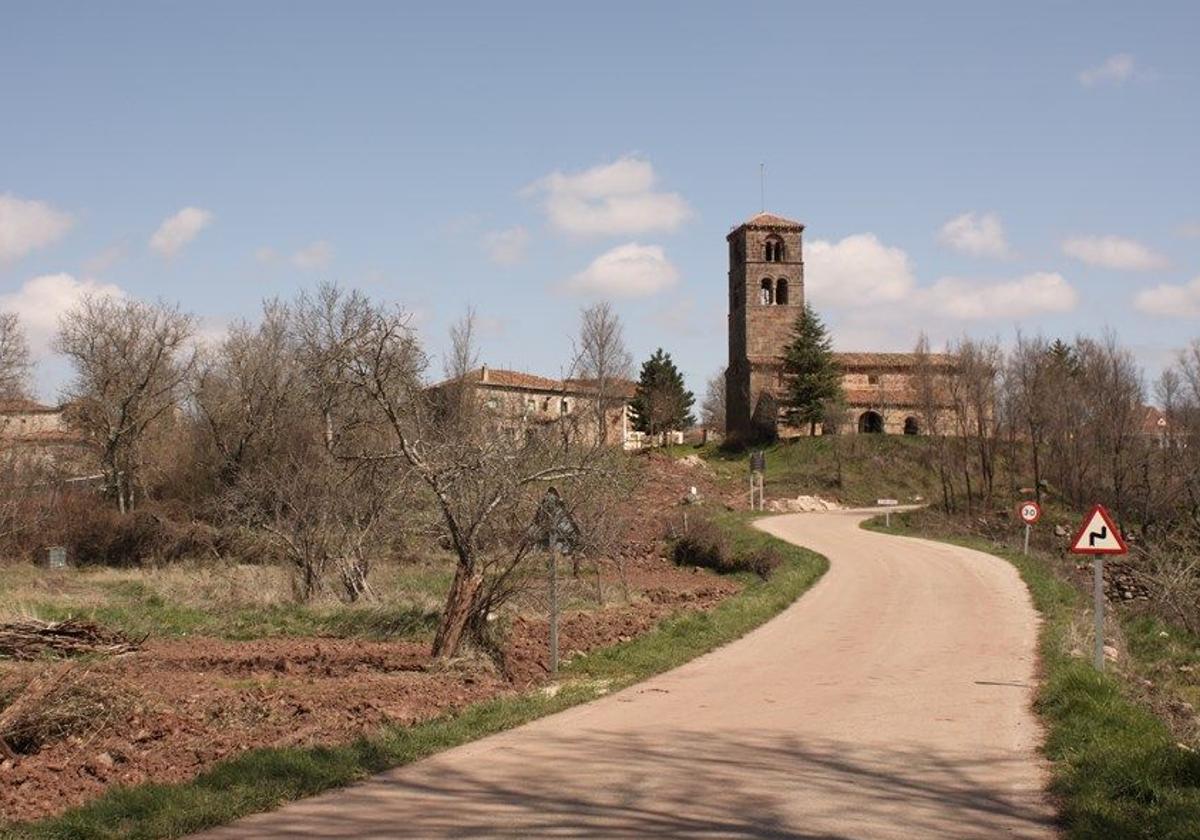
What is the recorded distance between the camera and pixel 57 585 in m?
34.0

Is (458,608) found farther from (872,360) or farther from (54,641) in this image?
(872,360)

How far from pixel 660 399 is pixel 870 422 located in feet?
51.4

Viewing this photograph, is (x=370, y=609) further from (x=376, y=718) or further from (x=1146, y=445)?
(x=1146, y=445)

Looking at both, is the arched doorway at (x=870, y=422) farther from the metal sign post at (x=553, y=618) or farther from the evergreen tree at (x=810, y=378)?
the metal sign post at (x=553, y=618)

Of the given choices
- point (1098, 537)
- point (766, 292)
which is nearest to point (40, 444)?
point (1098, 537)


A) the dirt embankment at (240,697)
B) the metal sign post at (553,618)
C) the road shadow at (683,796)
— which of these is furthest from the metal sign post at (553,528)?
the road shadow at (683,796)

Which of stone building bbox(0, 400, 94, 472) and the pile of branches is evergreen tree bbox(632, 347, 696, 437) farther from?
the pile of branches

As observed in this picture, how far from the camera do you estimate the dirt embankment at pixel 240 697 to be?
980 centimetres

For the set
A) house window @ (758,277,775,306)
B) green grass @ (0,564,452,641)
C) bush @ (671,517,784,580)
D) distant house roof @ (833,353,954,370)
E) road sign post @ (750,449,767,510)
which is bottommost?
green grass @ (0,564,452,641)

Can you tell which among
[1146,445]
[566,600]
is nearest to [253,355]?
[566,600]

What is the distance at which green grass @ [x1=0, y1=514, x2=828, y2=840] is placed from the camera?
324 inches

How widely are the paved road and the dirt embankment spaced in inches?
→ 62.4

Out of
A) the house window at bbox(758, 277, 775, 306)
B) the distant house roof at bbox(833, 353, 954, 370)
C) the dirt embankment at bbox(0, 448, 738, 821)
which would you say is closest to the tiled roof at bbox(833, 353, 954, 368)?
the distant house roof at bbox(833, 353, 954, 370)

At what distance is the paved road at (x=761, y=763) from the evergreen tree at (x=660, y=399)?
67048 mm
